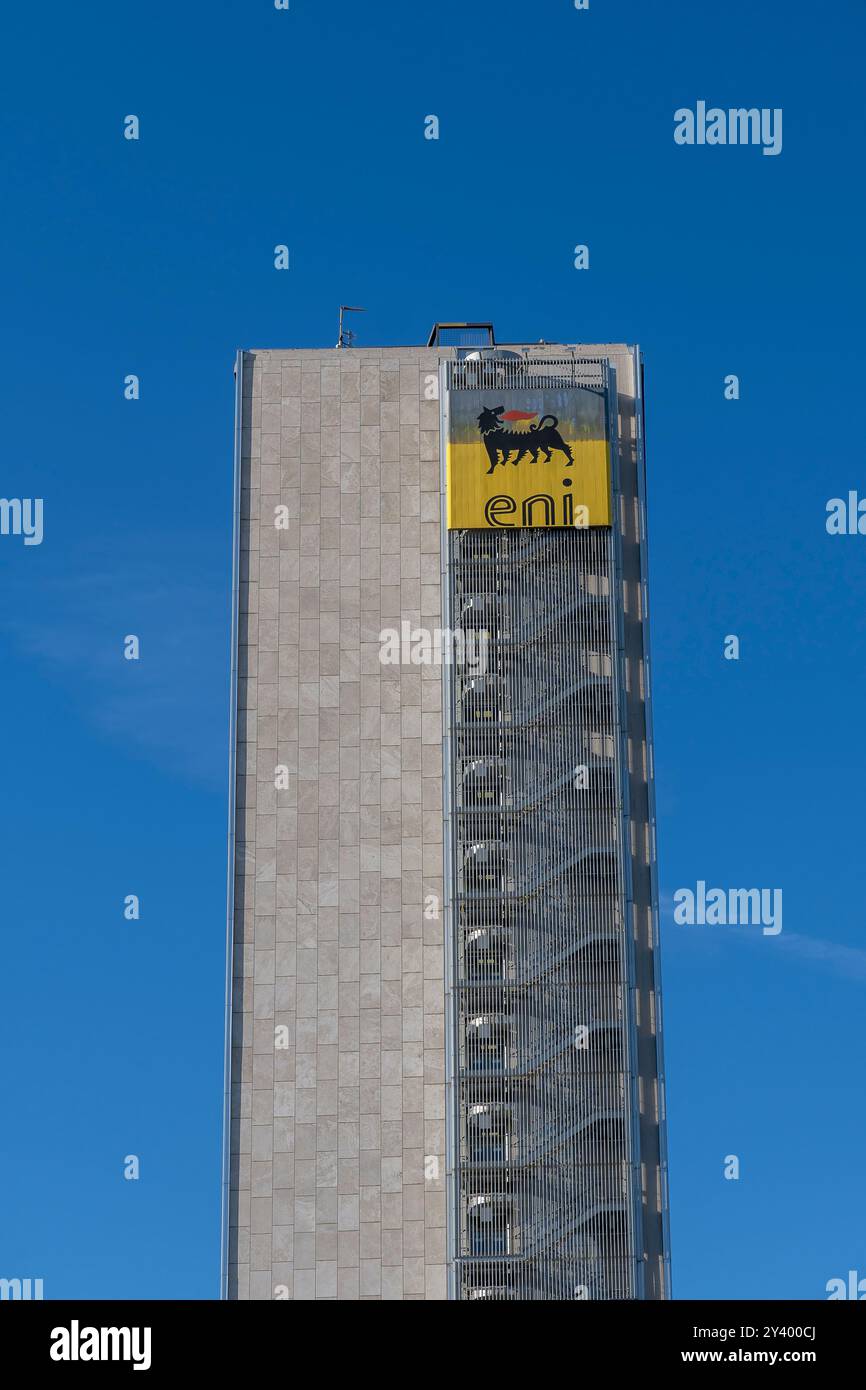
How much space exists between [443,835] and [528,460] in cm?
2079

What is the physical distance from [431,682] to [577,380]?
1882cm

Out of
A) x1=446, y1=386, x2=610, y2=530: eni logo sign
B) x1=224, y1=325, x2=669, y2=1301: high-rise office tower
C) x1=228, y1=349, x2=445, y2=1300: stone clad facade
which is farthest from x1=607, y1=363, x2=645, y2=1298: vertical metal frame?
x1=228, y1=349, x2=445, y2=1300: stone clad facade

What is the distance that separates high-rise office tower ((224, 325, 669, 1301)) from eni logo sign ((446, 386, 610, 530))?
141 mm

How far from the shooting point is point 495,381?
119 metres

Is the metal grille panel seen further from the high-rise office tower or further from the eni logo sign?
the eni logo sign

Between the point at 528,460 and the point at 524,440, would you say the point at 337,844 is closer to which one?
the point at 528,460

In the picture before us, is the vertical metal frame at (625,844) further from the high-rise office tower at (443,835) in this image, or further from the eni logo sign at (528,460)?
the eni logo sign at (528,460)

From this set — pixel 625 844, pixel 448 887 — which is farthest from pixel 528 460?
pixel 448 887

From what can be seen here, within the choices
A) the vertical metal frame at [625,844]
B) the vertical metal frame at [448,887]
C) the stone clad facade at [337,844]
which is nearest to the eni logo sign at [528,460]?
the vertical metal frame at [448,887]

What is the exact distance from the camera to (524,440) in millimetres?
116625

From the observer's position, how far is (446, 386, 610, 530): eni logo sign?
115438 mm
